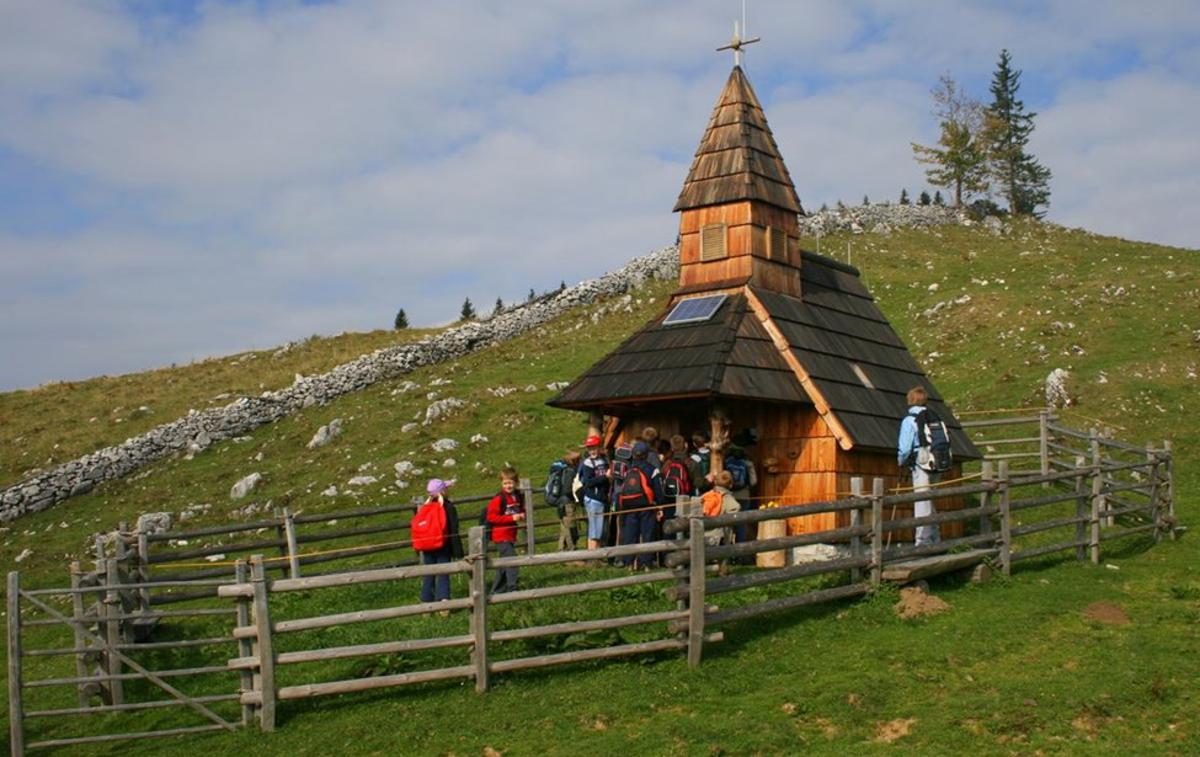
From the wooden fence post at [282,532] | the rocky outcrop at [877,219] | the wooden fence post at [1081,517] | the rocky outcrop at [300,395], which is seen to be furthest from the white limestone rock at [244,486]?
the rocky outcrop at [877,219]

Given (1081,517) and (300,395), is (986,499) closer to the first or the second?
(1081,517)

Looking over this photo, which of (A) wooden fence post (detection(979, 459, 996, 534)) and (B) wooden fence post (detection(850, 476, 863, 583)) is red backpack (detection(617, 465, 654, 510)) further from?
(A) wooden fence post (detection(979, 459, 996, 534))

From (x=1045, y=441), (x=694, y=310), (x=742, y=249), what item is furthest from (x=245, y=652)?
(x=1045, y=441)

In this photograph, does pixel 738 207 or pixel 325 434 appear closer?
pixel 738 207

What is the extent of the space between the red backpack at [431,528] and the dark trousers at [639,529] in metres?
2.53

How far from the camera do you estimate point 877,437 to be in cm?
1819

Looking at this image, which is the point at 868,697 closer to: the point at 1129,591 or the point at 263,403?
the point at 1129,591

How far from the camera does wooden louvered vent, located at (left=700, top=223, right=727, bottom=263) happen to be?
2075 cm

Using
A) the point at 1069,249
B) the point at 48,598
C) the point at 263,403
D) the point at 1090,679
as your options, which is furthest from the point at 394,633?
the point at 1069,249

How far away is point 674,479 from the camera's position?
52.8 ft

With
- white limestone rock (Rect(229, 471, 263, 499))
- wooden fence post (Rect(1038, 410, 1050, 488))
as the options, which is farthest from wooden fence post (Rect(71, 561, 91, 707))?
wooden fence post (Rect(1038, 410, 1050, 488))

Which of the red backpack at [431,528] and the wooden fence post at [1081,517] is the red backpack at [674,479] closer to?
the red backpack at [431,528]

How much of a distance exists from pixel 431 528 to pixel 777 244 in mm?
9141

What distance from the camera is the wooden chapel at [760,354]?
17703mm
